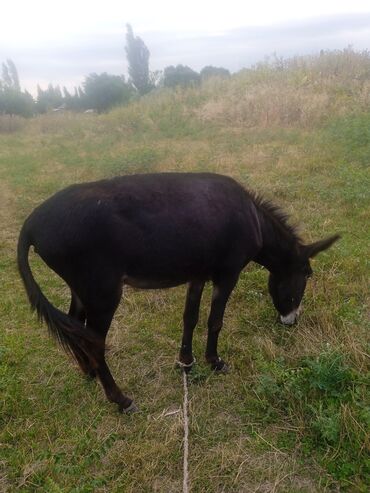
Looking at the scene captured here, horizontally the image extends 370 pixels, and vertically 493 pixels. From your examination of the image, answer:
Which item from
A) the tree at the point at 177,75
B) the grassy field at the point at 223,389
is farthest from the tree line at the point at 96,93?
the grassy field at the point at 223,389

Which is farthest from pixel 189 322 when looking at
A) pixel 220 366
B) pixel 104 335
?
pixel 104 335

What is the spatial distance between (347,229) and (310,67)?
466 inches

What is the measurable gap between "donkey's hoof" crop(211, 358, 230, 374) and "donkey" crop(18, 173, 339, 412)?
447mm

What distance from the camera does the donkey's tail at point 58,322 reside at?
2498 millimetres

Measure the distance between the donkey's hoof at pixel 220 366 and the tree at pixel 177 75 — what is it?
1061 inches

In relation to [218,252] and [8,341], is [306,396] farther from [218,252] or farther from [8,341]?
[8,341]

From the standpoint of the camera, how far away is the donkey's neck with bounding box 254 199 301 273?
321cm

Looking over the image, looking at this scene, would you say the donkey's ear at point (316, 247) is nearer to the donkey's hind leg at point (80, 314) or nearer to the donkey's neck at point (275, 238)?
the donkey's neck at point (275, 238)

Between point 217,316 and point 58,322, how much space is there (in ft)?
4.20

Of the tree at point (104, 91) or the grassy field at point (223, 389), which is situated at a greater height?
the tree at point (104, 91)

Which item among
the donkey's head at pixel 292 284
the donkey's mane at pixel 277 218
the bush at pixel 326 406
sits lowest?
the bush at pixel 326 406

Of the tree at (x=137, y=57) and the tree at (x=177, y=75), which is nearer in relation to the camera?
the tree at (x=177, y=75)

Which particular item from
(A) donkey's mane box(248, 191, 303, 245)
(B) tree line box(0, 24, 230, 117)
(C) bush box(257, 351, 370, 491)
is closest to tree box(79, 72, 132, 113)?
(B) tree line box(0, 24, 230, 117)

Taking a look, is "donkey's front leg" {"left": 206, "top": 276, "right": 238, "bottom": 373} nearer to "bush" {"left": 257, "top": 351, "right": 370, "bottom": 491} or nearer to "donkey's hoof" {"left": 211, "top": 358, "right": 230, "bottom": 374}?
"donkey's hoof" {"left": 211, "top": 358, "right": 230, "bottom": 374}
